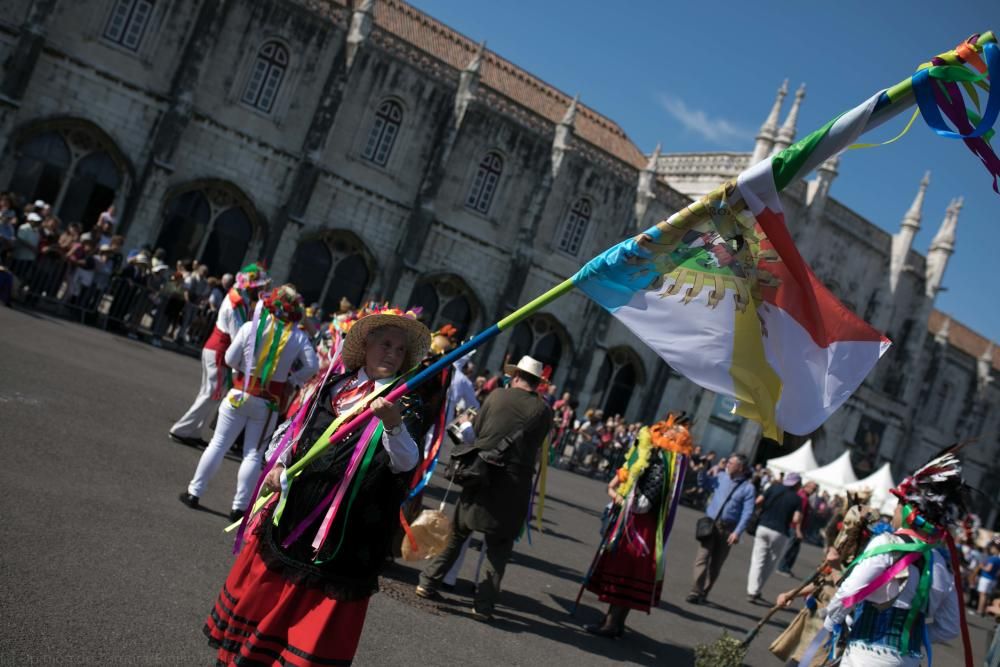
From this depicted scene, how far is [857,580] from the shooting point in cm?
503

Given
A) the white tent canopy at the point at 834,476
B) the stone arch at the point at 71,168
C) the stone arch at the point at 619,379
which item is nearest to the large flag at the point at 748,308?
the stone arch at the point at 71,168

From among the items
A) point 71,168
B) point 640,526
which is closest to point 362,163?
point 71,168

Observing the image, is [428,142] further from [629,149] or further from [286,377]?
[286,377]

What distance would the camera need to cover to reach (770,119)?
3275 centimetres

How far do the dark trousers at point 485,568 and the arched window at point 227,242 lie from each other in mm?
18659

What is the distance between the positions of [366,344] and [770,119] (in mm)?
31875

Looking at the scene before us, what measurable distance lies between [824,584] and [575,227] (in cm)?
2403

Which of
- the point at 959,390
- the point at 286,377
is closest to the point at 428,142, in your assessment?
the point at 286,377

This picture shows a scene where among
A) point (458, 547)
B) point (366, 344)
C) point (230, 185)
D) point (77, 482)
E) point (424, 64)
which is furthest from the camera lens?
point (424, 64)

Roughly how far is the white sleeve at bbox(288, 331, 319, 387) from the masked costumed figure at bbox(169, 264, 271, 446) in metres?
0.98

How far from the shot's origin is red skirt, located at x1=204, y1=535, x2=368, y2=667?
3.42 m

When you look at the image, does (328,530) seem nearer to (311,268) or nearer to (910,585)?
(910,585)

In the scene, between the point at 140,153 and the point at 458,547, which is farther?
the point at 140,153

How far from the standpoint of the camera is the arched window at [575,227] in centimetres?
3012
